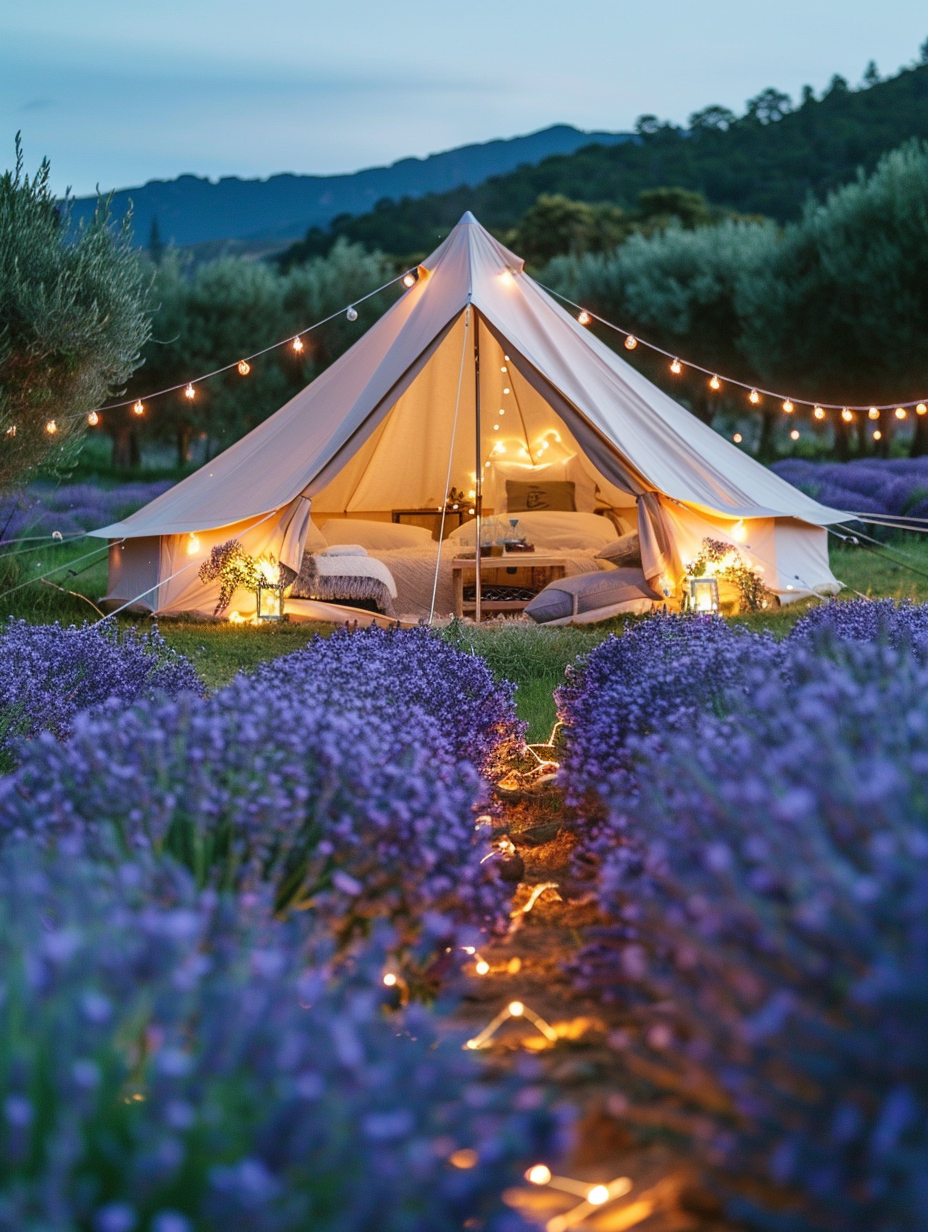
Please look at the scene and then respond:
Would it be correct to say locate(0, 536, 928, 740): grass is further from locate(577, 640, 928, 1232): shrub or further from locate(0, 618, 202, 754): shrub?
locate(577, 640, 928, 1232): shrub

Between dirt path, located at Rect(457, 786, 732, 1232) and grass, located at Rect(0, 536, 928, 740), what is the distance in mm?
2044

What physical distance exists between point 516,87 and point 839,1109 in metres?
49.3

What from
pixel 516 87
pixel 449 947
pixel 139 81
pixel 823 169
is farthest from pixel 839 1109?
pixel 516 87

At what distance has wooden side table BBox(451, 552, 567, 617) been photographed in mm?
7852

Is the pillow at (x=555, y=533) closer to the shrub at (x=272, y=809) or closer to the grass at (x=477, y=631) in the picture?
the grass at (x=477, y=631)

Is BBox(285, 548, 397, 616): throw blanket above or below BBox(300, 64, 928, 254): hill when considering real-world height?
below

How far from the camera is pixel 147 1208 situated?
3.45ft

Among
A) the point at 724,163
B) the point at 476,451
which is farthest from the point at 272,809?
the point at 724,163

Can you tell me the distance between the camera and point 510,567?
8.37m

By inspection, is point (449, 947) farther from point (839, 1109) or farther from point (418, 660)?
point (418, 660)

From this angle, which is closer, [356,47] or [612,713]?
[612,713]

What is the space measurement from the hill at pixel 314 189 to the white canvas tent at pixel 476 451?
2996 inches

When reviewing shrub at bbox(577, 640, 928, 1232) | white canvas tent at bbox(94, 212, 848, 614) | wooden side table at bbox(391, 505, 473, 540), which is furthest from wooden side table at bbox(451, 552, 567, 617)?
shrub at bbox(577, 640, 928, 1232)

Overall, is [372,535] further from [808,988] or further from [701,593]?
[808,988]
